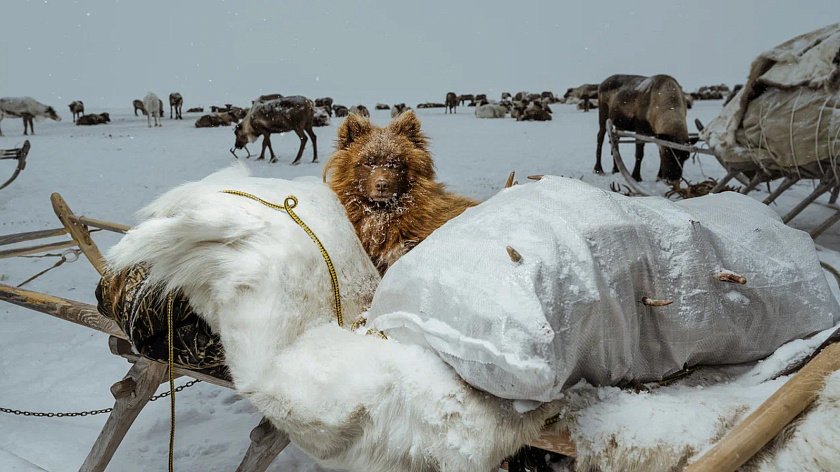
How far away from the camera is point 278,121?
2.46m

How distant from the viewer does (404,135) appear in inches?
44.4

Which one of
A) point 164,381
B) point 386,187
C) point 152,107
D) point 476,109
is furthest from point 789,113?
point 152,107

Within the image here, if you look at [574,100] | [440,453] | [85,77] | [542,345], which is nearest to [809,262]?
[542,345]

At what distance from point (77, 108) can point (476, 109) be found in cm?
184

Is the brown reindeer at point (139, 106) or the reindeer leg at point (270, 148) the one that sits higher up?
the brown reindeer at point (139, 106)

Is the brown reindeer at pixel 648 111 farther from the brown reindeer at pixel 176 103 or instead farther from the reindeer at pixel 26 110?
the reindeer at pixel 26 110

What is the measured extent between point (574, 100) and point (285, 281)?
6.88 ft

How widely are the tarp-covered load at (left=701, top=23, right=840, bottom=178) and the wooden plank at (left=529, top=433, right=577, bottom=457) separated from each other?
195 centimetres

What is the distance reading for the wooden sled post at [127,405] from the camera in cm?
135

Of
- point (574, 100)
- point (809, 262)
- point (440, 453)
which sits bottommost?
point (440, 453)

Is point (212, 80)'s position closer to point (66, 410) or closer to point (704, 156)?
point (66, 410)

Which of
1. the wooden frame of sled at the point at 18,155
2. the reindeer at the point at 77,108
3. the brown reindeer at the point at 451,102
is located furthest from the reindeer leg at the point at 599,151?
the wooden frame of sled at the point at 18,155

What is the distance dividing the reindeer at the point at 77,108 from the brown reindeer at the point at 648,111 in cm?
237

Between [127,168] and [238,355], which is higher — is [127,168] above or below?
above
